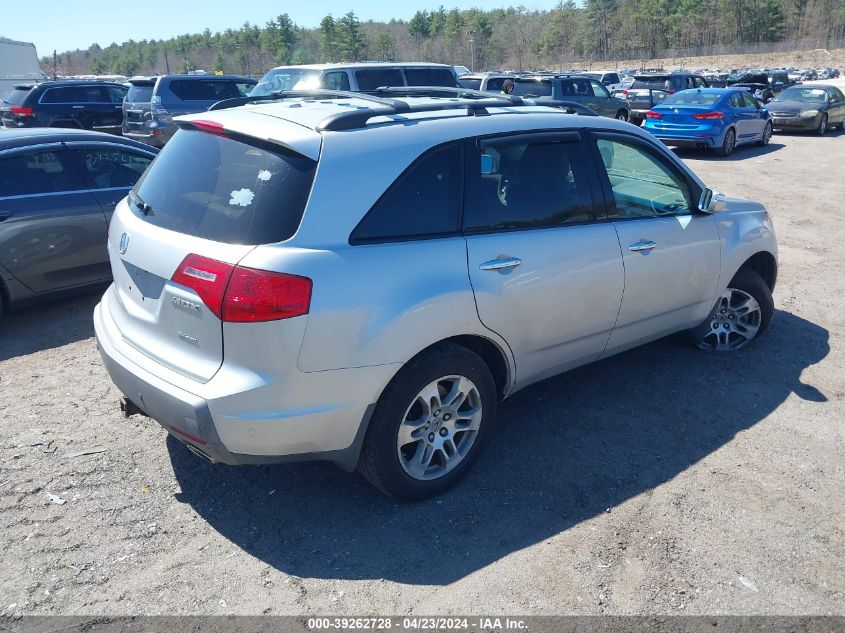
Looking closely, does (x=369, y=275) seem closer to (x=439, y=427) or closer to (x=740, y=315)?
(x=439, y=427)

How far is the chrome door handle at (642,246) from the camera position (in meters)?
4.17

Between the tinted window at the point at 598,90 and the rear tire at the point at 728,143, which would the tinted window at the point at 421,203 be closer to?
the rear tire at the point at 728,143

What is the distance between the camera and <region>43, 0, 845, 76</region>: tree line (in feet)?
340

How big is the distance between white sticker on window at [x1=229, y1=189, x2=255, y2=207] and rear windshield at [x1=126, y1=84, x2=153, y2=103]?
584 inches

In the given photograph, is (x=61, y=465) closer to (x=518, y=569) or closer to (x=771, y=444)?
(x=518, y=569)

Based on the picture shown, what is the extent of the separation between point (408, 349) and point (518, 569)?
3.49 ft

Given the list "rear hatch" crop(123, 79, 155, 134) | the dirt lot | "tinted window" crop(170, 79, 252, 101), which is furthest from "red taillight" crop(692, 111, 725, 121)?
the dirt lot

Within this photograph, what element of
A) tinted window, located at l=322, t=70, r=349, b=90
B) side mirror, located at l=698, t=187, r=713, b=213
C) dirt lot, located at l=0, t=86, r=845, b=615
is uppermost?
tinted window, located at l=322, t=70, r=349, b=90

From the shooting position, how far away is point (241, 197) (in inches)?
122

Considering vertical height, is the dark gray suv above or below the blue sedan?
above

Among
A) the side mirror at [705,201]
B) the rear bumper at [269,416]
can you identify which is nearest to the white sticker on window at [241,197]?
the rear bumper at [269,416]

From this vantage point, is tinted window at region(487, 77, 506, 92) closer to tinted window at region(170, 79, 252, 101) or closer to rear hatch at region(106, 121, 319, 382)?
tinted window at region(170, 79, 252, 101)

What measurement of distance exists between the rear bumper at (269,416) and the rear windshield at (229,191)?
62 centimetres

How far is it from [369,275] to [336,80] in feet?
35.5
